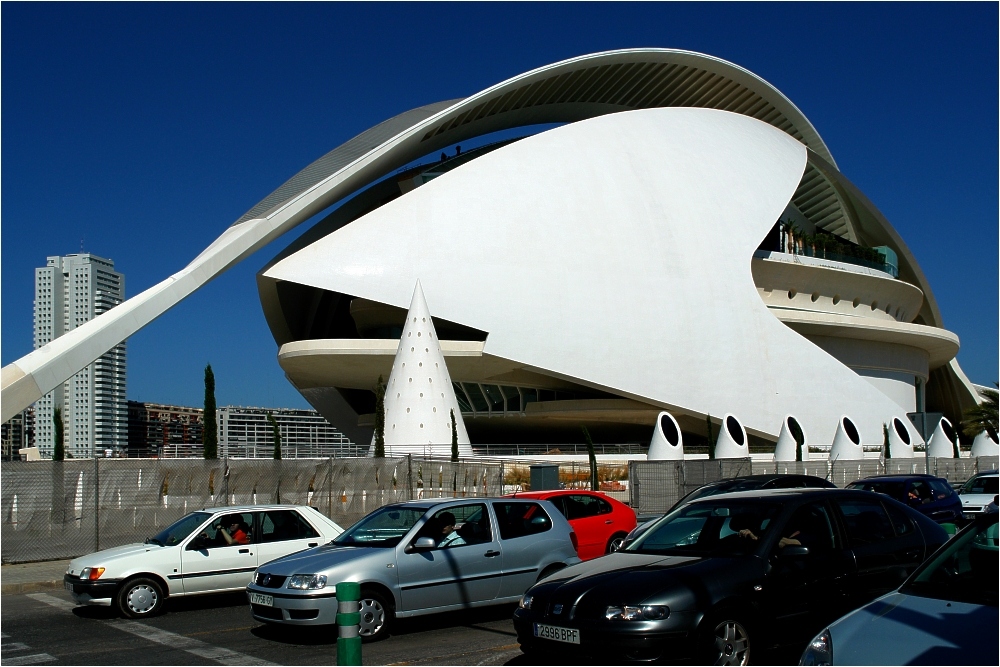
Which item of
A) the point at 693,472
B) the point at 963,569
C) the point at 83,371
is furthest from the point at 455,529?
the point at 83,371

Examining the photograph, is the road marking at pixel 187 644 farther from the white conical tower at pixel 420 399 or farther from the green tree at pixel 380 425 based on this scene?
the white conical tower at pixel 420 399

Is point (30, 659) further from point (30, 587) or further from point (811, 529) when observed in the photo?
point (811, 529)

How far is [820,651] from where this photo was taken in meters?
5.07

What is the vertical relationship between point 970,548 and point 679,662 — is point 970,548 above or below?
above

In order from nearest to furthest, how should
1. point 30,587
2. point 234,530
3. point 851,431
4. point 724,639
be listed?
point 724,639
point 234,530
point 30,587
point 851,431

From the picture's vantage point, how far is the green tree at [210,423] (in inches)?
975

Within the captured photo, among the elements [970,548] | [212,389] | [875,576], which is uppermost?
[212,389]

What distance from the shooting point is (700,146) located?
4300 cm

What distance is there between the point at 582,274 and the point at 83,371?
94258 mm

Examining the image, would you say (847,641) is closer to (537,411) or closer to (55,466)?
(55,466)

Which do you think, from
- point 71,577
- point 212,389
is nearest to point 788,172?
point 212,389

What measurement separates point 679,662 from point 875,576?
2324 millimetres

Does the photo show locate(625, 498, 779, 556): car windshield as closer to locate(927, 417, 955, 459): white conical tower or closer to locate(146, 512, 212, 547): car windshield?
locate(146, 512, 212, 547): car windshield

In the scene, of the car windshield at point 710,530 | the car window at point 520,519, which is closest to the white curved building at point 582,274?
the car window at point 520,519
